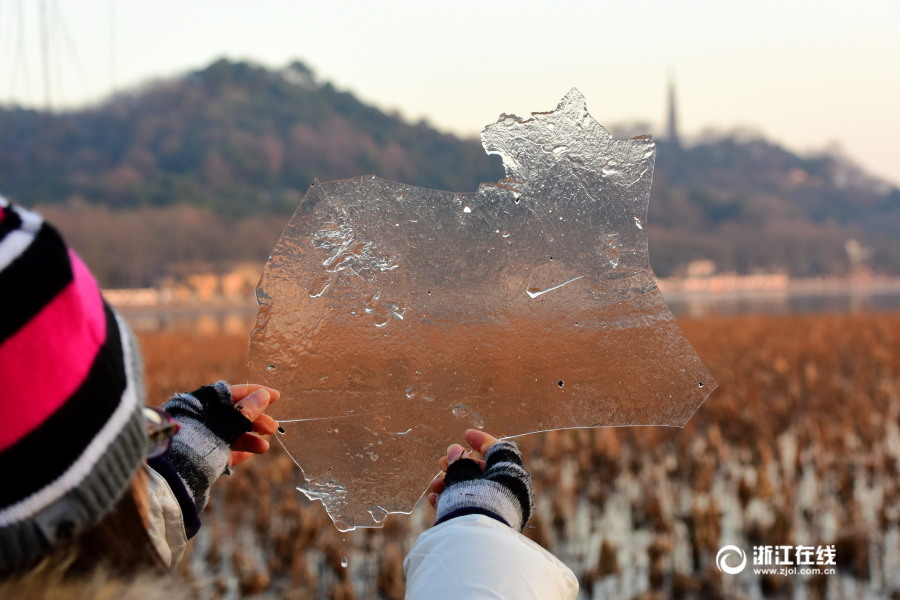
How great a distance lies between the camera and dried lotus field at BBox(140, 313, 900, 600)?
12.2 ft

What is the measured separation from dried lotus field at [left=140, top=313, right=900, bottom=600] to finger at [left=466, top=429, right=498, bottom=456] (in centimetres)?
125

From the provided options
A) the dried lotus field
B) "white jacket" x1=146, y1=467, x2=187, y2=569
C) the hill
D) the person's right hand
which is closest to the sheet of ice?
the person's right hand

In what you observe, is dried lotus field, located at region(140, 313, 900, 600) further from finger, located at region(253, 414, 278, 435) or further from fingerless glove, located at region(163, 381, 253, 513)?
fingerless glove, located at region(163, 381, 253, 513)

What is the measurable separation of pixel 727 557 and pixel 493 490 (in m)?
3.39

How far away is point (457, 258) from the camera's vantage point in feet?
5.60

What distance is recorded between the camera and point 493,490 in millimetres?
1232

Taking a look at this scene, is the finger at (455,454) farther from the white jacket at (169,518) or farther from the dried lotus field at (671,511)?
the dried lotus field at (671,511)

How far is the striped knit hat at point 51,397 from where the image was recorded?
627 mm

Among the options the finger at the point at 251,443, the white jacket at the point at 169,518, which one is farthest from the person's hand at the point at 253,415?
the white jacket at the point at 169,518

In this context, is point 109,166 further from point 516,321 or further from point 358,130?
point 516,321

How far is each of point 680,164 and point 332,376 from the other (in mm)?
116299

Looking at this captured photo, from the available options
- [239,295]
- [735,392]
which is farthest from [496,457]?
[239,295]

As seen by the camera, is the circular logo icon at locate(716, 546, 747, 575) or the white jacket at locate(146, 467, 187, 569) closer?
the white jacket at locate(146, 467, 187, 569)

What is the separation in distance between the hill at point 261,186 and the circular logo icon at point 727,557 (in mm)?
45284
